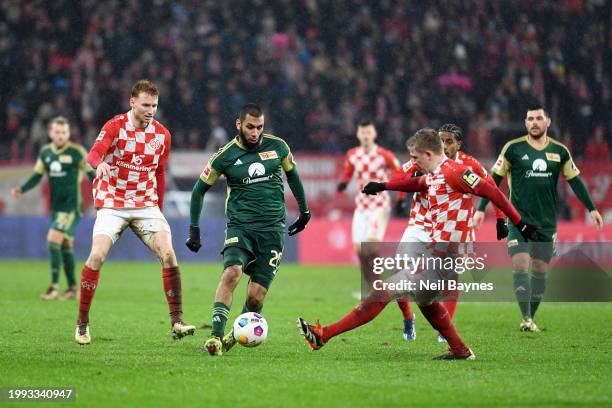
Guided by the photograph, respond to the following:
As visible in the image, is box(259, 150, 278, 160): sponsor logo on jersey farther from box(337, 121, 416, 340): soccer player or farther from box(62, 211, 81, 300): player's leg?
box(62, 211, 81, 300): player's leg

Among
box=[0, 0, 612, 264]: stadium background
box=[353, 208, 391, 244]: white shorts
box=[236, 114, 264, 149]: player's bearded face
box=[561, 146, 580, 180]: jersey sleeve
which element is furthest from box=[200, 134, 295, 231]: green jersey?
box=[0, 0, 612, 264]: stadium background

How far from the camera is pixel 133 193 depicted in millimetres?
9656

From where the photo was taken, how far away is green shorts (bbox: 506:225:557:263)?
450 inches

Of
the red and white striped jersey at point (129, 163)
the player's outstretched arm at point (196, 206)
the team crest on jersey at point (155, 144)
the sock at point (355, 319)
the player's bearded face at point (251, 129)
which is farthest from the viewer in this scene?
the team crest on jersey at point (155, 144)

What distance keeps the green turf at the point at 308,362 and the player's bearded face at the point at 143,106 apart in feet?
6.94

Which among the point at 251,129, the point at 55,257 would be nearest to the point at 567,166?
the point at 251,129

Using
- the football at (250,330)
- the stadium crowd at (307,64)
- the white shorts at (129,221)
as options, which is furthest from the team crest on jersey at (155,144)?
the stadium crowd at (307,64)

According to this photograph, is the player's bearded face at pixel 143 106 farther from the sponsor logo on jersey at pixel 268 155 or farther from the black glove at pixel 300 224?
the black glove at pixel 300 224

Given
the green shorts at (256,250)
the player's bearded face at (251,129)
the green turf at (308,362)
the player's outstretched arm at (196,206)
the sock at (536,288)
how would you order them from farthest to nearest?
the sock at (536,288) → the player's outstretched arm at (196,206) → the green shorts at (256,250) → the player's bearded face at (251,129) → the green turf at (308,362)

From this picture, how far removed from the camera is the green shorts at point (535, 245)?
37.5 feet

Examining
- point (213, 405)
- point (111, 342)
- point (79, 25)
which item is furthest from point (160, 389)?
point (79, 25)

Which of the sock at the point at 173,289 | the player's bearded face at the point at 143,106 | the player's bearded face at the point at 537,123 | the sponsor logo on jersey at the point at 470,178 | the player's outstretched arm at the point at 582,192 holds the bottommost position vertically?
the sock at the point at 173,289

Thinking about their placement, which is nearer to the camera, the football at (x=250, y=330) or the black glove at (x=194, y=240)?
the football at (x=250, y=330)

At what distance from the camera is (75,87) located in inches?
1016
